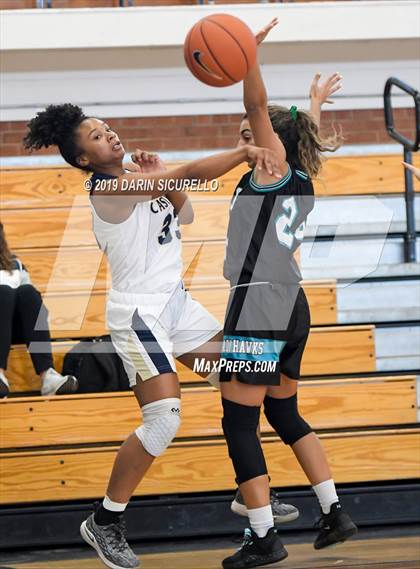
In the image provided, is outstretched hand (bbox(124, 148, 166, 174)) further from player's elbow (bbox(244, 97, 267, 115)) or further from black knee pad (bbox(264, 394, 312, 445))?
black knee pad (bbox(264, 394, 312, 445))

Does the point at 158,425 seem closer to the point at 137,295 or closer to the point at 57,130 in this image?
the point at 137,295

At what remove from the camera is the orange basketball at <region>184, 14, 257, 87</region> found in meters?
3.45

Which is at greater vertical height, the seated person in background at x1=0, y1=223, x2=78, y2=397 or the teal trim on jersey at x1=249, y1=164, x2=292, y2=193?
the teal trim on jersey at x1=249, y1=164, x2=292, y2=193

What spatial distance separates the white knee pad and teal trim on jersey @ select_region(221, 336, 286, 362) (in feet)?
0.91

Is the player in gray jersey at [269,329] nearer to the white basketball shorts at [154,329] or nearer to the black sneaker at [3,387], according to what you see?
the white basketball shorts at [154,329]

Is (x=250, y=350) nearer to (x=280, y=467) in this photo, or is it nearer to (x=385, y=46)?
(x=280, y=467)

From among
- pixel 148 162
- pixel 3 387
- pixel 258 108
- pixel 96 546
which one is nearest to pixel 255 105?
pixel 258 108

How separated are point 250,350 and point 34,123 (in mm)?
1205

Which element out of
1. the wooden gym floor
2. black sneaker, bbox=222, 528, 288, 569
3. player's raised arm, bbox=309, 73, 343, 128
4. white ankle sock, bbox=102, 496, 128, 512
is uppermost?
player's raised arm, bbox=309, 73, 343, 128

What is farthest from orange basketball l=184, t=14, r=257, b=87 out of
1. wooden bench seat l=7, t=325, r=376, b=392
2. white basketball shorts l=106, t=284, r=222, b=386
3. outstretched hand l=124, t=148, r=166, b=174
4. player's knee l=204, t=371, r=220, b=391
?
wooden bench seat l=7, t=325, r=376, b=392

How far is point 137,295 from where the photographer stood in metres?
3.84

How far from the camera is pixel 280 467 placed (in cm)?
480

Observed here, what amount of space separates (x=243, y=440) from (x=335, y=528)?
475 millimetres

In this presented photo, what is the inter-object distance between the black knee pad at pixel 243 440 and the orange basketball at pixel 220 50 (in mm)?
1157
